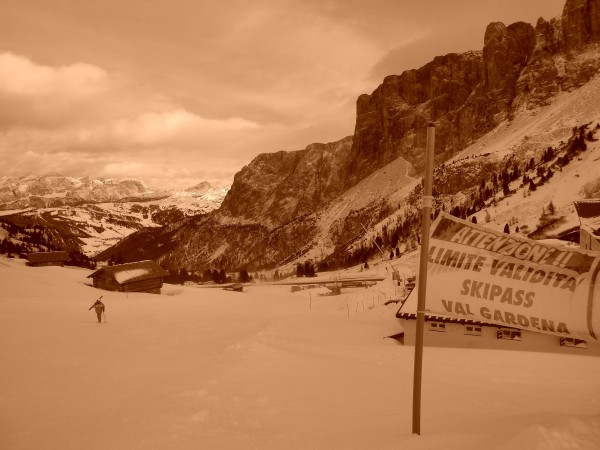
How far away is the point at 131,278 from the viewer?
63.3 m

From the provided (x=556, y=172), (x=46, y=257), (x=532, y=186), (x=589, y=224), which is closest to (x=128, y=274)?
(x=46, y=257)

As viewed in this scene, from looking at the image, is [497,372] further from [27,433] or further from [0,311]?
[0,311]

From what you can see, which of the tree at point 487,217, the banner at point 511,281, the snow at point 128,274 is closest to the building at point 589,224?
the banner at point 511,281

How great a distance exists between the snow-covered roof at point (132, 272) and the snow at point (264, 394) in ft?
127

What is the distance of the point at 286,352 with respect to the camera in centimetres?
1883

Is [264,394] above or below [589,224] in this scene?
below

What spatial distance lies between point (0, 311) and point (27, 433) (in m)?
23.6

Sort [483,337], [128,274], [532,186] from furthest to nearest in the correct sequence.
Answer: [532,186]
[128,274]
[483,337]

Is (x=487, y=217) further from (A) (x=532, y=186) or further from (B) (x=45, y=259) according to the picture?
(B) (x=45, y=259)

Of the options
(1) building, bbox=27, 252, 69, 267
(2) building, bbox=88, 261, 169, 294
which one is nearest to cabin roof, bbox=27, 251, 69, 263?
(1) building, bbox=27, 252, 69, 267

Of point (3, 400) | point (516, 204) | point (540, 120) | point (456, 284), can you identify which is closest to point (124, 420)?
point (3, 400)

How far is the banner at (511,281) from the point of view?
686cm

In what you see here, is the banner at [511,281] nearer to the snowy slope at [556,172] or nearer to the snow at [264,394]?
the snow at [264,394]

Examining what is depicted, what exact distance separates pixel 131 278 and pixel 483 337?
49.9 meters
